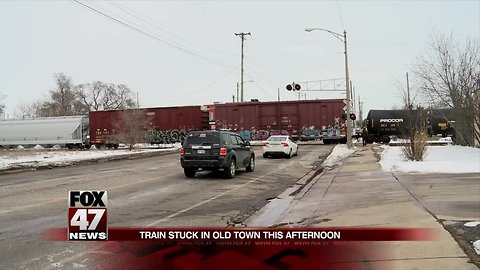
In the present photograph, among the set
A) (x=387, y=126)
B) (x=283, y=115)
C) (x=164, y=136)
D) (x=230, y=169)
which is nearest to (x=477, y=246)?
(x=230, y=169)

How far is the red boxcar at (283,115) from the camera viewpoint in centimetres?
3825

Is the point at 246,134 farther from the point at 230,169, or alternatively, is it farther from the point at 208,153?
the point at 208,153

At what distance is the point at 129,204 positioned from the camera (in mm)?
10500

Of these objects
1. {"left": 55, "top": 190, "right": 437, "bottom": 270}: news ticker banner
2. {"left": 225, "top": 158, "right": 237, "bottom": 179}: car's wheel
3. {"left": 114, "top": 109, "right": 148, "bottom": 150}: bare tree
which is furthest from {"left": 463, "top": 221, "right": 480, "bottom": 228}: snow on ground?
{"left": 114, "top": 109, "right": 148, "bottom": 150}: bare tree

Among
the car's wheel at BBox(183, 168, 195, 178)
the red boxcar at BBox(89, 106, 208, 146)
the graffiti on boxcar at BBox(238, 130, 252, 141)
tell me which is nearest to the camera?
the car's wheel at BBox(183, 168, 195, 178)

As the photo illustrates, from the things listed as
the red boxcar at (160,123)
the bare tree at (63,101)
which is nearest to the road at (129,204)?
the red boxcar at (160,123)

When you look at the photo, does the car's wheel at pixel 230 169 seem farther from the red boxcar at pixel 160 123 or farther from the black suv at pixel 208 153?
the red boxcar at pixel 160 123

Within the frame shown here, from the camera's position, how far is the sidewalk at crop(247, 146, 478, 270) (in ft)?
16.0

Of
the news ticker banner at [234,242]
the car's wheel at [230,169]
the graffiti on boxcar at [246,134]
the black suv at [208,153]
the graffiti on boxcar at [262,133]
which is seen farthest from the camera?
the graffiti on boxcar at [246,134]

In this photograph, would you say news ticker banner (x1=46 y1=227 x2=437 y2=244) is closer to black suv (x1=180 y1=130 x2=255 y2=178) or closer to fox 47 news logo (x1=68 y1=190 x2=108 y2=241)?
fox 47 news logo (x1=68 y1=190 x2=108 y2=241)

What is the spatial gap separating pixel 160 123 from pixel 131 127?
12.2 ft

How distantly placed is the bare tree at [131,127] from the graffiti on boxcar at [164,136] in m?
0.93

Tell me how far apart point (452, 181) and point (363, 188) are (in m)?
2.47

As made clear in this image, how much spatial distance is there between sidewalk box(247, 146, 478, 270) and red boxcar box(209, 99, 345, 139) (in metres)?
24.4
